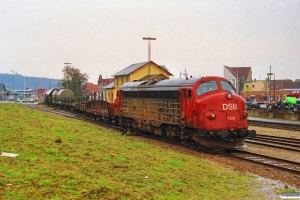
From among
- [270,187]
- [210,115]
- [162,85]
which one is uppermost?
[162,85]

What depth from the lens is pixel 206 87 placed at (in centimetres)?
1730

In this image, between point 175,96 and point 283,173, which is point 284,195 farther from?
point 175,96

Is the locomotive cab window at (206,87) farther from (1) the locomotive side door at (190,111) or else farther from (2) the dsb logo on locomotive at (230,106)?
(2) the dsb logo on locomotive at (230,106)

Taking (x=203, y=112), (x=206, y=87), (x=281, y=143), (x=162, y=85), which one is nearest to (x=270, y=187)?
(x=203, y=112)

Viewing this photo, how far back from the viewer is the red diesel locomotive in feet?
54.4

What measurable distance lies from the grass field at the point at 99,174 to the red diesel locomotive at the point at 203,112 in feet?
9.61

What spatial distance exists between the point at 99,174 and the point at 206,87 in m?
9.20

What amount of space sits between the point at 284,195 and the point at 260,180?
2.07 metres

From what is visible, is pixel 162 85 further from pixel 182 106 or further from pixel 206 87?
pixel 206 87

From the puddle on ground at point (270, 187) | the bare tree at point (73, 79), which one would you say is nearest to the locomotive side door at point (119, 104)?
the puddle on ground at point (270, 187)

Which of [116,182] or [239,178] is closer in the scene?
[116,182]

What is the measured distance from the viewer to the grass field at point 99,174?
25.1 ft

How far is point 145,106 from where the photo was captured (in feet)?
76.1

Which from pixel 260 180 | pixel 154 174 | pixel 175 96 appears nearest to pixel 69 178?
pixel 154 174
